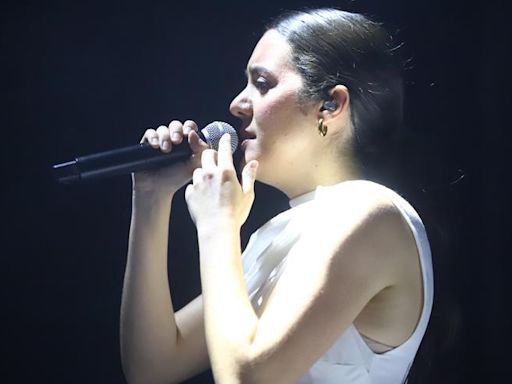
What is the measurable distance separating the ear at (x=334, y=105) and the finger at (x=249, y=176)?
0.49ft

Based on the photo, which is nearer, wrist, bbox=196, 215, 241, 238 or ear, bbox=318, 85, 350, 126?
wrist, bbox=196, 215, 241, 238

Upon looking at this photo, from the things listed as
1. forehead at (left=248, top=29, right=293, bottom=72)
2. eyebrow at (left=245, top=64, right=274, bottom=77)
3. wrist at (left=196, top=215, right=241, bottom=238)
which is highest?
forehead at (left=248, top=29, right=293, bottom=72)

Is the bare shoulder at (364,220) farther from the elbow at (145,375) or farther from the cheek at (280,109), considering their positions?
the elbow at (145,375)

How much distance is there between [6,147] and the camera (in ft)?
5.29

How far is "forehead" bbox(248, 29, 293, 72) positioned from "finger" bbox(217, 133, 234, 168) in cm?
15

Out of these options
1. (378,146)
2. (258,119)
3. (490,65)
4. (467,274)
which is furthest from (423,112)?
(258,119)

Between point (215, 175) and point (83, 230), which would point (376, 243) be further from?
point (83, 230)

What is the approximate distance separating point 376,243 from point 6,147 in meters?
0.96

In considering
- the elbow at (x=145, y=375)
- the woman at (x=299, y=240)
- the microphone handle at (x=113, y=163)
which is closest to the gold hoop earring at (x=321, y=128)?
the woman at (x=299, y=240)

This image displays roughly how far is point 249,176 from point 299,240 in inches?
5.3

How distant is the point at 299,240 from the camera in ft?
3.49

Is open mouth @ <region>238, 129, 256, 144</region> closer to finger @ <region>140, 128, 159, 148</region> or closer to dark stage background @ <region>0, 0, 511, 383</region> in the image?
finger @ <region>140, 128, 159, 148</region>

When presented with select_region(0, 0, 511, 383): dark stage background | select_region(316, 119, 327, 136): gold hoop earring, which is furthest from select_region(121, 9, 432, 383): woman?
select_region(0, 0, 511, 383): dark stage background

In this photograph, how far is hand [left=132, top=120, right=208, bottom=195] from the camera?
122cm
